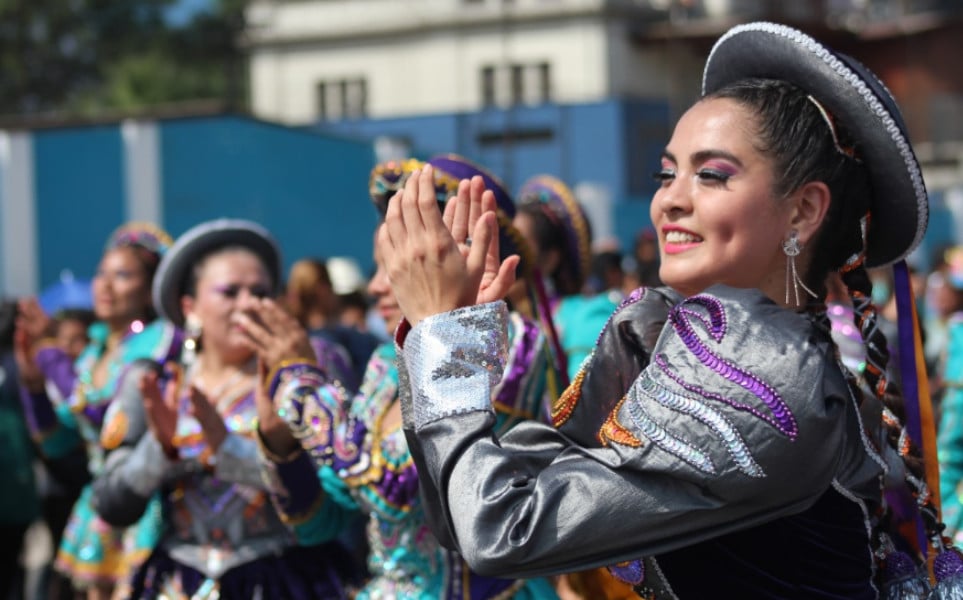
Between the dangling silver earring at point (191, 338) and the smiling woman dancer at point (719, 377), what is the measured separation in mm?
2287

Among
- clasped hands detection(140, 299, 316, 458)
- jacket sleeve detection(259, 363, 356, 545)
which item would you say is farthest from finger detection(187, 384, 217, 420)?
jacket sleeve detection(259, 363, 356, 545)

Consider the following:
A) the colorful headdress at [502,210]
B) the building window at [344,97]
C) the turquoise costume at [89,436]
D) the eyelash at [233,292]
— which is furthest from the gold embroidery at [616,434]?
the building window at [344,97]

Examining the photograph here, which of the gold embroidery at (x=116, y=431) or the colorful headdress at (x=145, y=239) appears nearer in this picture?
the gold embroidery at (x=116, y=431)

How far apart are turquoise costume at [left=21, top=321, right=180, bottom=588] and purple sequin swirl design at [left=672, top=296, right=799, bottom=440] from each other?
359 centimetres

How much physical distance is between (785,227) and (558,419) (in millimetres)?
509

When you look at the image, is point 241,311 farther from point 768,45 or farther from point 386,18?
point 386,18

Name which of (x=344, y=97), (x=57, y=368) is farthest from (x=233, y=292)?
(x=344, y=97)

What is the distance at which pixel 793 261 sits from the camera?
6.94 ft

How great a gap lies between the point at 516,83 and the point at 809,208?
3688cm

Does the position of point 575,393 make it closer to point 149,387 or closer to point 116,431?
point 149,387

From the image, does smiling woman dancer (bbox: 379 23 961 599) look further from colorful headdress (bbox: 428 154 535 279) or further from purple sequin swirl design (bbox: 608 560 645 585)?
colorful headdress (bbox: 428 154 535 279)

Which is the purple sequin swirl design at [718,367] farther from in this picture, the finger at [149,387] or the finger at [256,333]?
the finger at [149,387]

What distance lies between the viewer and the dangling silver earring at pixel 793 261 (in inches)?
82.4

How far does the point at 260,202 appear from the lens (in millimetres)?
19938
